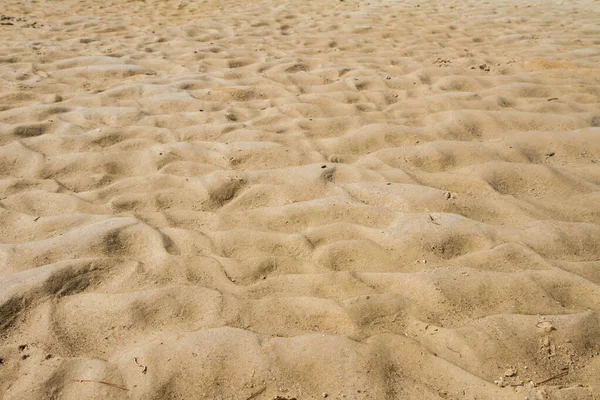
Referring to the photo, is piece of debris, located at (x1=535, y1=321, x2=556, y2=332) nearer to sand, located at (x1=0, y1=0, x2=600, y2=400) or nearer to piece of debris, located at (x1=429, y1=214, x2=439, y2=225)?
sand, located at (x1=0, y1=0, x2=600, y2=400)

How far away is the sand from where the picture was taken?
142 centimetres

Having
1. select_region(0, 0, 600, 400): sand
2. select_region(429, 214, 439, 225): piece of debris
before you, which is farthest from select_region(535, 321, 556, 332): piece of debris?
select_region(429, 214, 439, 225): piece of debris

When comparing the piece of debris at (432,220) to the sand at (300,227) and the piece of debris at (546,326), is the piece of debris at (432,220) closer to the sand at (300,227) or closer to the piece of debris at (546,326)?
the sand at (300,227)

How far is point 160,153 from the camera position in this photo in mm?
2678

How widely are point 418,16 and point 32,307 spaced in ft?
18.2

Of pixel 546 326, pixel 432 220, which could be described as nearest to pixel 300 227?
pixel 432 220

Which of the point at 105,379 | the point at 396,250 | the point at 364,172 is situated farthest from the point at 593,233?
the point at 105,379

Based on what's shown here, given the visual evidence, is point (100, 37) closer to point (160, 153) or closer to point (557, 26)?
point (160, 153)

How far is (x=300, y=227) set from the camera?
2.08 m

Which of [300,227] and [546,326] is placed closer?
[546,326]

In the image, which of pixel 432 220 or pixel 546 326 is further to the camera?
pixel 432 220

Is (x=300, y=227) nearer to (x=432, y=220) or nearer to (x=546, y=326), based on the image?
(x=432, y=220)

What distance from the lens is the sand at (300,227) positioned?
1423mm

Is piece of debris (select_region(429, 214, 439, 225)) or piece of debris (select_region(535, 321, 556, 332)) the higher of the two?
piece of debris (select_region(429, 214, 439, 225))
